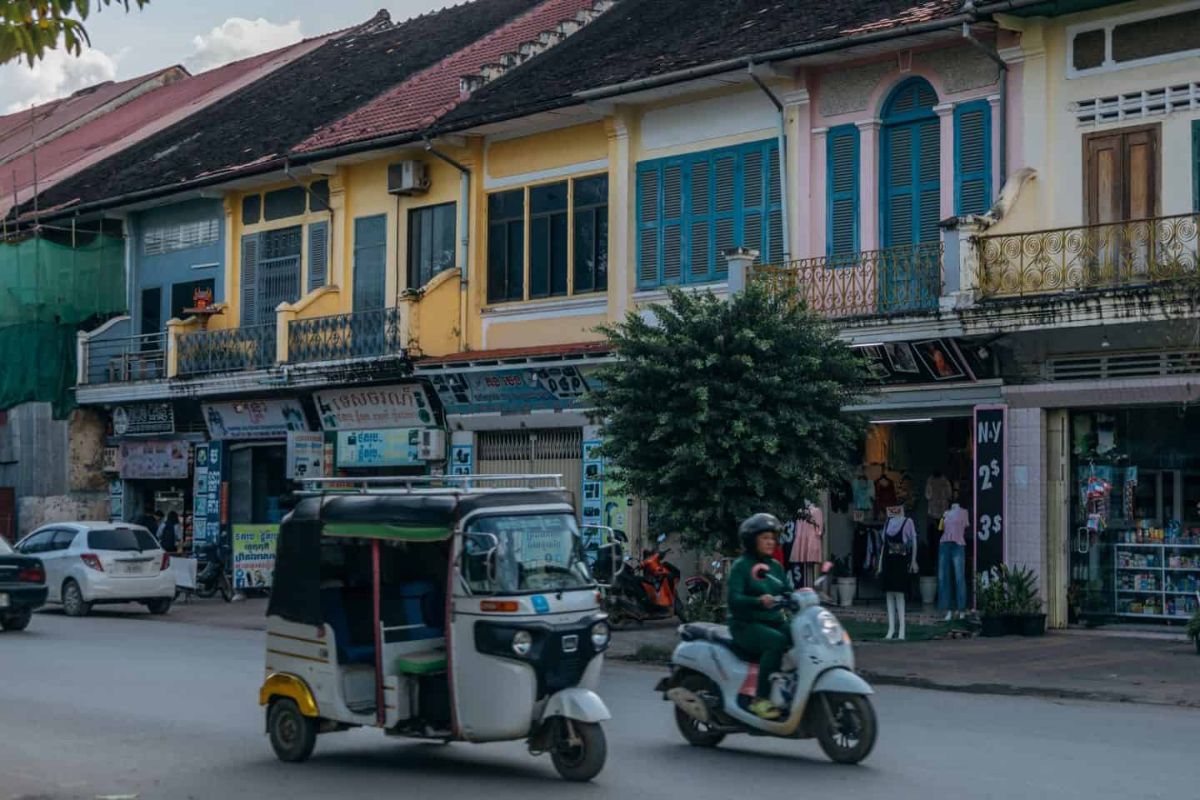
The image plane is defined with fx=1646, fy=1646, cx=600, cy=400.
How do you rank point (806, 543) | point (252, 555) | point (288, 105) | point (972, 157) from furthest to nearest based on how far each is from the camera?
point (288, 105)
point (252, 555)
point (806, 543)
point (972, 157)

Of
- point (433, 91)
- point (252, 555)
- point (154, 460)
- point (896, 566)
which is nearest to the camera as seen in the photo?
point (896, 566)

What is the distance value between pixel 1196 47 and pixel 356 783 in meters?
13.3

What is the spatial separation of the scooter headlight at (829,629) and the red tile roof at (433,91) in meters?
17.8

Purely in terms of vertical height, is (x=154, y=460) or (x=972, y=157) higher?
(x=972, y=157)

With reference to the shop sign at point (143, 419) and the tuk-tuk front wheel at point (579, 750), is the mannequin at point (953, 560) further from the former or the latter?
the shop sign at point (143, 419)

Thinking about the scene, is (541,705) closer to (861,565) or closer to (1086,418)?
(1086,418)

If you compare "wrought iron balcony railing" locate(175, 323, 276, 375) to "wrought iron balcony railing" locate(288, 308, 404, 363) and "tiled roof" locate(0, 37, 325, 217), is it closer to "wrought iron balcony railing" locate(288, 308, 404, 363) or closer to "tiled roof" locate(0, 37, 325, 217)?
"wrought iron balcony railing" locate(288, 308, 404, 363)

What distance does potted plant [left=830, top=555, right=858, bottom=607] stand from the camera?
22.5m

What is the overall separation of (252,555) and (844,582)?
36.0 ft

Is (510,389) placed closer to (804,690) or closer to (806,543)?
(806,543)

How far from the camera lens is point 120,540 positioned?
83.5 feet

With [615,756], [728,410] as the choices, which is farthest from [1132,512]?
[615,756]

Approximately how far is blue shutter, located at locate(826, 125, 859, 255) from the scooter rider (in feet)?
36.4

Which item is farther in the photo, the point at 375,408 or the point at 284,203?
the point at 284,203
